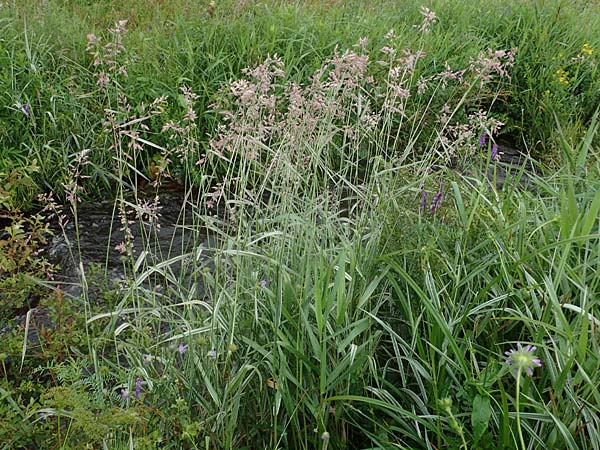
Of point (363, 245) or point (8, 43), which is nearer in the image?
point (363, 245)

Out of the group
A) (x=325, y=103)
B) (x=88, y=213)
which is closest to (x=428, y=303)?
(x=325, y=103)

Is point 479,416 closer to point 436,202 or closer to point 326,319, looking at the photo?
point 326,319

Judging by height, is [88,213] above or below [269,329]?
below

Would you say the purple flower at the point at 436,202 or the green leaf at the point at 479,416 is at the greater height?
the purple flower at the point at 436,202

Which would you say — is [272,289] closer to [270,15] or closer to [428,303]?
[428,303]

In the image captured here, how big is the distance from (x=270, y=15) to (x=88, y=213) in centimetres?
233

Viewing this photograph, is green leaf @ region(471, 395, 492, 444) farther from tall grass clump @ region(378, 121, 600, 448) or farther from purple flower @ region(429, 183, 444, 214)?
purple flower @ region(429, 183, 444, 214)

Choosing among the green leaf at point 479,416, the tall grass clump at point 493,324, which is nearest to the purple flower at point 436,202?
the tall grass clump at point 493,324

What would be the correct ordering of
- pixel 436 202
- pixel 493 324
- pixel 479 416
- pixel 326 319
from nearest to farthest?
pixel 479 416
pixel 326 319
pixel 493 324
pixel 436 202

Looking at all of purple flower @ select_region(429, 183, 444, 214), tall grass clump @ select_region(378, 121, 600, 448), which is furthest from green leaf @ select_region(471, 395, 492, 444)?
purple flower @ select_region(429, 183, 444, 214)

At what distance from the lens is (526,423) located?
6.94 ft

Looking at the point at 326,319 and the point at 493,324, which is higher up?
the point at 326,319

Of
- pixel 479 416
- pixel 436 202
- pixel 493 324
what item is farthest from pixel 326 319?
pixel 436 202

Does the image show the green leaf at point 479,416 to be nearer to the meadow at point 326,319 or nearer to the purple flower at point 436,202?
the meadow at point 326,319
